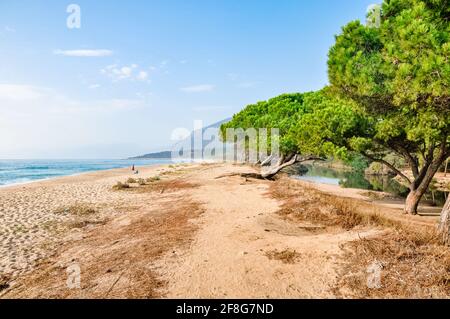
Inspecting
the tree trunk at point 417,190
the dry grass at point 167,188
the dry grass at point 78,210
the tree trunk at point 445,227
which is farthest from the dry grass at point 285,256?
the dry grass at point 167,188

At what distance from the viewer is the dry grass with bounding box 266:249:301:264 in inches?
257

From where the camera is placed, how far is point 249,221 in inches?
410

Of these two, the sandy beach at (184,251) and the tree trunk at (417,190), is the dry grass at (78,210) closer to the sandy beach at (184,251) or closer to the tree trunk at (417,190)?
the sandy beach at (184,251)

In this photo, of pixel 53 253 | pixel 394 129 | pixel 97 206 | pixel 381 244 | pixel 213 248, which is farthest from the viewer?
pixel 97 206

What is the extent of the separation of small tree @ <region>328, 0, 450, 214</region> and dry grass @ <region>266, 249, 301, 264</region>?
17.5ft

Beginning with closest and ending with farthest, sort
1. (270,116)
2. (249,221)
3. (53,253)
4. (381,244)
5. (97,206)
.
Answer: (381,244) < (53,253) < (249,221) < (97,206) < (270,116)

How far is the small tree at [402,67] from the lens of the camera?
22.9ft

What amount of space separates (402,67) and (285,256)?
19.1 feet

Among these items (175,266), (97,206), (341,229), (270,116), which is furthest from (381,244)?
(270,116)

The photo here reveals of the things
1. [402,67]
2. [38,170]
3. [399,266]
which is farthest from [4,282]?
[38,170]

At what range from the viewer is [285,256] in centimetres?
673

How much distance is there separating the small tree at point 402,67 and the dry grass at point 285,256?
5333 millimetres
